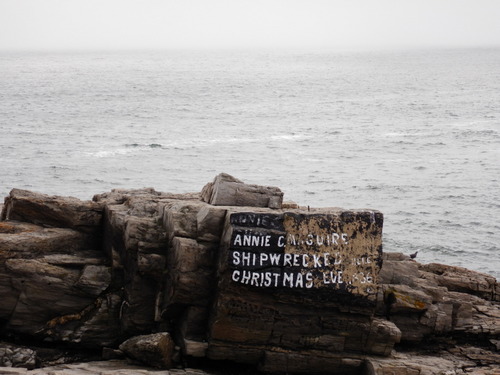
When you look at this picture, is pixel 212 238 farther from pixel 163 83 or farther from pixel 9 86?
pixel 163 83

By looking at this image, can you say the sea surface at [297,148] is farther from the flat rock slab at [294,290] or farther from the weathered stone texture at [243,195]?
the flat rock slab at [294,290]

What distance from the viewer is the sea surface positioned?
59219 millimetres

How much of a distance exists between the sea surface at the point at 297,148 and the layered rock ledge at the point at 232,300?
84.4 ft

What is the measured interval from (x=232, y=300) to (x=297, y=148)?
67141mm

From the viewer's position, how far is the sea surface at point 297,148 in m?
59.2

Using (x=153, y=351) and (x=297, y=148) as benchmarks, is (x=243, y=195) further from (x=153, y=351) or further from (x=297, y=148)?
(x=297, y=148)

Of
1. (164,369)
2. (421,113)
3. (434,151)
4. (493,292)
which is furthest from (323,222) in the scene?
(421,113)

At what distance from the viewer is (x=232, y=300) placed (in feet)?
65.1

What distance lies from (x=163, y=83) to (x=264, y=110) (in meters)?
59.1

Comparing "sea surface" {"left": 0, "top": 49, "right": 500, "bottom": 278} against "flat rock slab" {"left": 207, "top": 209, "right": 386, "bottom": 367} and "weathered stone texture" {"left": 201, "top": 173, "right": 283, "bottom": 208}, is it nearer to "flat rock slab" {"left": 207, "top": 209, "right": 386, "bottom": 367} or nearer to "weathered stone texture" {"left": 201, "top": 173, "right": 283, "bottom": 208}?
"weathered stone texture" {"left": 201, "top": 173, "right": 283, "bottom": 208}

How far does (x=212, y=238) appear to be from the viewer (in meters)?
20.9

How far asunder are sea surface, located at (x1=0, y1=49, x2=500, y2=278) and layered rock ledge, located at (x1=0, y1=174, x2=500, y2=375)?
25.7 metres

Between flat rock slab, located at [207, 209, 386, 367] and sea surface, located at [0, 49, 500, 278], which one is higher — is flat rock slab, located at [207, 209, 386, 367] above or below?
above

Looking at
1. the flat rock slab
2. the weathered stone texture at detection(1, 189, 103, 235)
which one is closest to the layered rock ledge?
the flat rock slab
